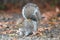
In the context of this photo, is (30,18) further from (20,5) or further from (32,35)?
(20,5)

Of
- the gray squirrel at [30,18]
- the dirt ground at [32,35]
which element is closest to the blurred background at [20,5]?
the dirt ground at [32,35]

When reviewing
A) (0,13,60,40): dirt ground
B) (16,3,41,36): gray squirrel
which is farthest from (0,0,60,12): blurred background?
(16,3,41,36): gray squirrel

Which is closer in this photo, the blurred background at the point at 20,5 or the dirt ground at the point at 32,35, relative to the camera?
the dirt ground at the point at 32,35

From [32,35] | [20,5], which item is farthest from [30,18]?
[20,5]

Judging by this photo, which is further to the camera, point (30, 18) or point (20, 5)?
point (20, 5)

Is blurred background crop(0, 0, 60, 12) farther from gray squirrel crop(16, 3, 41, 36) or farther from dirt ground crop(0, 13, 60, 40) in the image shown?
gray squirrel crop(16, 3, 41, 36)

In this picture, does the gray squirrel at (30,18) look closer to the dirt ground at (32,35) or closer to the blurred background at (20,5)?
the dirt ground at (32,35)

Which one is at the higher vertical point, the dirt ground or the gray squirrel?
the gray squirrel

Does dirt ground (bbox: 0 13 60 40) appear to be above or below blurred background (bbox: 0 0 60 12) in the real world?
below

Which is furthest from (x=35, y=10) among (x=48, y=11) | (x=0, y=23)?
(x=48, y=11)

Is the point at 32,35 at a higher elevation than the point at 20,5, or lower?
lower

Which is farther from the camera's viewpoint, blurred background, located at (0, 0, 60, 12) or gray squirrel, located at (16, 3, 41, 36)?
blurred background, located at (0, 0, 60, 12)

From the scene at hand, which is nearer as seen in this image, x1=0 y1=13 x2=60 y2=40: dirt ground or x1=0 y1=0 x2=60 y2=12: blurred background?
x1=0 y1=13 x2=60 y2=40: dirt ground

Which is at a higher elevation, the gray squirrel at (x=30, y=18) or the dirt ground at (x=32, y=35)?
the gray squirrel at (x=30, y=18)
